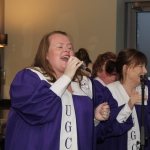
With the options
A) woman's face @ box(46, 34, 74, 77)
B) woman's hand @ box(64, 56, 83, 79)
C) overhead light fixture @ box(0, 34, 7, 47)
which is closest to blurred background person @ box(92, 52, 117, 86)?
woman's face @ box(46, 34, 74, 77)

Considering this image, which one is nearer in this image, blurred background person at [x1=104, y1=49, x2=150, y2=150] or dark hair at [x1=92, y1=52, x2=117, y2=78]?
blurred background person at [x1=104, y1=49, x2=150, y2=150]

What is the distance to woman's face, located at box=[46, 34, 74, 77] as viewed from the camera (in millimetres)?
2109

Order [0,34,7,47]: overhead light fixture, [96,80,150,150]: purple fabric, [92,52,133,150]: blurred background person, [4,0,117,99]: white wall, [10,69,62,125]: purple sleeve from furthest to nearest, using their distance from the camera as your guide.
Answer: [0,34,7,47]: overhead light fixture
[4,0,117,99]: white wall
[96,80,150,150]: purple fabric
[92,52,133,150]: blurred background person
[10,69,62,125]: purple sleeve

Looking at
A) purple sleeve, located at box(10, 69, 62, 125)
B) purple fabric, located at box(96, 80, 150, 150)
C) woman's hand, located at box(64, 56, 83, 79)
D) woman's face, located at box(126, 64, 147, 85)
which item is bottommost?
purple fabric, located at box(96, 80, 150, 150)

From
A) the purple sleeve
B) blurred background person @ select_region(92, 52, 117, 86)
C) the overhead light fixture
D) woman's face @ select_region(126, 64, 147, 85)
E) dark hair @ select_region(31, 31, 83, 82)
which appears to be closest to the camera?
the purple sleeve

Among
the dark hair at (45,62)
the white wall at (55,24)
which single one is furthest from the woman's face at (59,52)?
the white wall at (55,24)

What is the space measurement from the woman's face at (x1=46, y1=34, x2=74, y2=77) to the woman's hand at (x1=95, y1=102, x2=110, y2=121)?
0.31 meters

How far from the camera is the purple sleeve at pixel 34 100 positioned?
1952mm

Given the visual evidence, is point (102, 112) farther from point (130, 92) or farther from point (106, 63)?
point (106, 63)

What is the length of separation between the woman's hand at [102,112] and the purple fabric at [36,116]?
102 mm

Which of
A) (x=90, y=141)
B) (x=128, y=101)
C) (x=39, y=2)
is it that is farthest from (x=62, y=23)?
(x=90, y=141)

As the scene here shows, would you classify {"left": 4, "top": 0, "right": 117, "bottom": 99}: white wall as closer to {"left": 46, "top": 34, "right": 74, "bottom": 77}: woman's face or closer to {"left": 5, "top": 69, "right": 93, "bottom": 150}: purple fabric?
{"left": 46, "top": 34, "right": 74, "bottom": 77}: woman's face

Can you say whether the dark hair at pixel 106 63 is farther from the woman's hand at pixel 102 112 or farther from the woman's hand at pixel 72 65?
the woman's hand at pixel 72 65

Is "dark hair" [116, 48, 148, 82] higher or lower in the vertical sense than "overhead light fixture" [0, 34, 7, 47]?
lower
